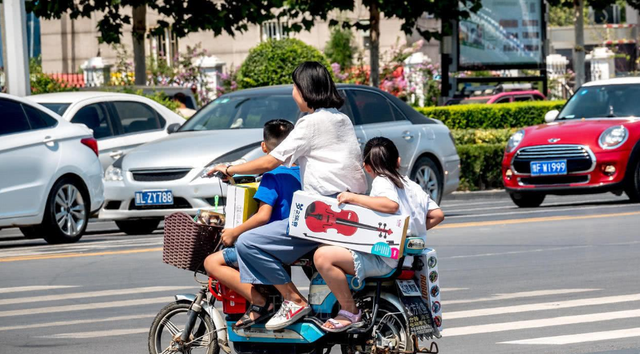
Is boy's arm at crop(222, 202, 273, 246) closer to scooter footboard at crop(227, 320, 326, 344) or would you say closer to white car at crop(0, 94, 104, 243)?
scooter footboard at crop(227, 320, 326, 344)

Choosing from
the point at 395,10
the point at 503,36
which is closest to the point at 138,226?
the point at 395,10

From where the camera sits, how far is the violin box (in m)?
6.07

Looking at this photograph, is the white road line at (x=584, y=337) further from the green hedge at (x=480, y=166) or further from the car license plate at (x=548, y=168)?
the green hedge at (x=480, y=166)

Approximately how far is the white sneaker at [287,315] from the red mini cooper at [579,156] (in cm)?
995

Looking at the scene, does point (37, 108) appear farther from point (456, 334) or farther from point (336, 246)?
point (336, 246)

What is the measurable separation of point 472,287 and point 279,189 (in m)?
3.46

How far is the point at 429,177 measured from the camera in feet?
48.9

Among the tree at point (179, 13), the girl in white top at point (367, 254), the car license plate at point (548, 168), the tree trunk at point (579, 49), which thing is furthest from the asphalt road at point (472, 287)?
Result: the tree trunk at point (579, 49)

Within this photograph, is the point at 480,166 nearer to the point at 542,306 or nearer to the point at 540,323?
the point at 542,306

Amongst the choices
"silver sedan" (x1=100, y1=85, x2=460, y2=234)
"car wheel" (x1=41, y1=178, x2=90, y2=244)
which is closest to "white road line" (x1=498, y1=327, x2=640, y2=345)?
"silver sedan" (x1=100, y1=85, x2=460, y2=234)

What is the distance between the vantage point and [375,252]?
6.05 metres

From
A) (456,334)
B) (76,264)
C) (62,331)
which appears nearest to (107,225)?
(76,264)

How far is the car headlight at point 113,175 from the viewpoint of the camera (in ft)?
44.1

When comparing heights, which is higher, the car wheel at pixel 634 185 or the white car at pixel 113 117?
the white car at pixel 113 117
